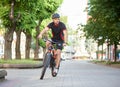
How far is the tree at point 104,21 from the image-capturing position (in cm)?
3412

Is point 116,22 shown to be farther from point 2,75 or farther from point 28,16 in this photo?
point 2,75

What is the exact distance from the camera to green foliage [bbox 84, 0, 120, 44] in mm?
34125

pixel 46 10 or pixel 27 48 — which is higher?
pixel 46 10

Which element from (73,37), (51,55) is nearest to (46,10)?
(51,55)

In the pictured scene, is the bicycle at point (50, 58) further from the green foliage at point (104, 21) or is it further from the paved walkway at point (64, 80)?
the green foliage at point (104, 21)

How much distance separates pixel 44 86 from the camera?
39.6ft

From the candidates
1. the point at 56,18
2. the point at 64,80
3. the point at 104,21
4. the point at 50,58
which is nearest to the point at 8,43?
the point at 104,21

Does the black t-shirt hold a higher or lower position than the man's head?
lower

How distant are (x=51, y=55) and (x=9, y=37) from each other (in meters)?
21.3

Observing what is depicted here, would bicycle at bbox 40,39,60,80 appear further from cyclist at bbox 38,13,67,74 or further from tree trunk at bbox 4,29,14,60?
tree trunk at bbox 4,29,14,60

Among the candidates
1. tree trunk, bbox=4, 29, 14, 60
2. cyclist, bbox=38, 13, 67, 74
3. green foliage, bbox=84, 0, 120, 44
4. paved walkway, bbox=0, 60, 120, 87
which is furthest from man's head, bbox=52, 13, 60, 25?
tree trunk, bbox=4, 29, 14, 60

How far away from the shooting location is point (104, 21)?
40500mm

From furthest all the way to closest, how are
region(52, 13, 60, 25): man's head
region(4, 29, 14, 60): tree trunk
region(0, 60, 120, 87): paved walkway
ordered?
region(4, 29, 14, 60): tree trunk → region(52, 13, 60, 25): man's head → region(0, 60, 120, 87): paved walkway

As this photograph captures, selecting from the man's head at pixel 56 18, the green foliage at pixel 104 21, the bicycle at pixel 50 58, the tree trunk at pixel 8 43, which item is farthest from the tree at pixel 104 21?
the man's head at pixel 56 18
